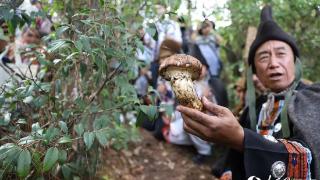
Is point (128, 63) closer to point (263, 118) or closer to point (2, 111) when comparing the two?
point (2, 111)

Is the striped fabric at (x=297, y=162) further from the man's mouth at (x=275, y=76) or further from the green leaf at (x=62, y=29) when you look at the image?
the green leaf at (x=62, y=29)

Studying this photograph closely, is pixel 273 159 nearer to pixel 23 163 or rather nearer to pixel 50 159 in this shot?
pixel 50 159

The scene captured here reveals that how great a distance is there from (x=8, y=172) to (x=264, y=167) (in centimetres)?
137

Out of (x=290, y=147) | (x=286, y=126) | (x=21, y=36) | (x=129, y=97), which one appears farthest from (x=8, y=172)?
(x=21, y=36)

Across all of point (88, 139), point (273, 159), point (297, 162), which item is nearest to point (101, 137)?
point (88, 139)

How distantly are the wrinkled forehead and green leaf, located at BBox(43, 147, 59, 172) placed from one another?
184 centimetres

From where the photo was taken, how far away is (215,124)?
6.27ft

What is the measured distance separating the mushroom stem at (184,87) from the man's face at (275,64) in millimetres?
1030

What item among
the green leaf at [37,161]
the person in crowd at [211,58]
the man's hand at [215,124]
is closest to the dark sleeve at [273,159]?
the man's hand at [215,124]

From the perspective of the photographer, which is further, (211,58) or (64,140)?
(211,58)

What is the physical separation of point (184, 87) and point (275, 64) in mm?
1090

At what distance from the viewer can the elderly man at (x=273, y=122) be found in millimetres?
1982

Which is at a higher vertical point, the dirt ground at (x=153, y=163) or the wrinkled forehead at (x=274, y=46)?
the wrinkled forehead at (x=274, y=46)

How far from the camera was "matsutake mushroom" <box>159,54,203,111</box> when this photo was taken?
2.11 metres
